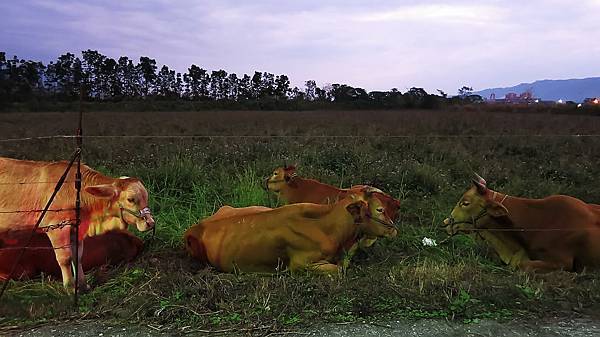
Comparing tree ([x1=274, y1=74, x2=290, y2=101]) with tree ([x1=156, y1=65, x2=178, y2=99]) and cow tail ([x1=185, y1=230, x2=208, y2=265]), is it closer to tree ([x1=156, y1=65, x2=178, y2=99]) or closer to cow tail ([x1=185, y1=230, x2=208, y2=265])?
tree ([x1=156, y1=65, x2=178, y2=99])

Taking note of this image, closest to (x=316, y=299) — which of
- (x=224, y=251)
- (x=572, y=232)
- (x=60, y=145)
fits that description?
(x=224, y=251)

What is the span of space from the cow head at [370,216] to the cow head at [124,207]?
1.85 m

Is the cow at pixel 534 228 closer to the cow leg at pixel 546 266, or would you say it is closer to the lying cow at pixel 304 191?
the cow leg at pixel 546 266

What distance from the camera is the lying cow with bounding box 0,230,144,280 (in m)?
4.50

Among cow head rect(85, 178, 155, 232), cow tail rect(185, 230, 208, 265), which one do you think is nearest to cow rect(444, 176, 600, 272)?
cow tail rect(185, 230, 208, 265)

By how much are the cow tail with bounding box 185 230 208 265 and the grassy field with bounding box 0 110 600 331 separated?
10cm

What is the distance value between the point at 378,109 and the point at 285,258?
2135 cm

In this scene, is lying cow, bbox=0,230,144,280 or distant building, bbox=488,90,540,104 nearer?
lying cow, bbox=0,230,144,280

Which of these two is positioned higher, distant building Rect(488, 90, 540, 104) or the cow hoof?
distant building Rect(488, 90, 540, 104)

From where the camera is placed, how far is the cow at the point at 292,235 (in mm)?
4828

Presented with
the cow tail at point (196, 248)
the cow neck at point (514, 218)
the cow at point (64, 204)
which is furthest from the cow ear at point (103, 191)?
the cow neck at point (514, 218)

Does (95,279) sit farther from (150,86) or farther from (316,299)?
(150,86)

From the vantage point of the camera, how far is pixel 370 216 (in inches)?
200

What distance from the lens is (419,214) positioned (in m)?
7.32
